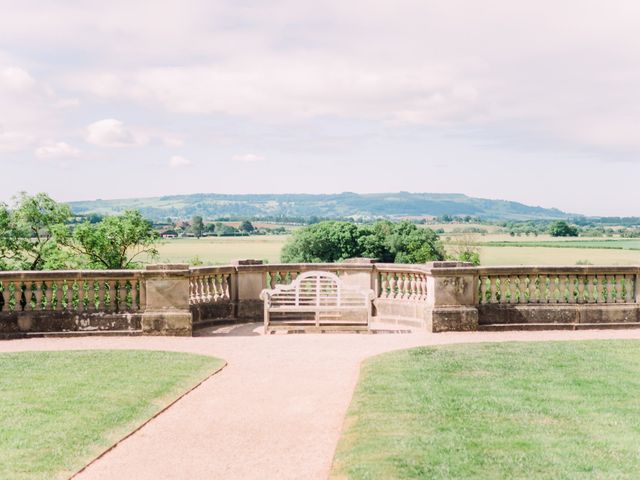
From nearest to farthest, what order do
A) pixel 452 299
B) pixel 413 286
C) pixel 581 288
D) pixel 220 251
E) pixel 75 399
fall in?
pixel 75 399 → pixel 452 299 → pixel 581 288 → pixel 413 286 → pixel 220 251

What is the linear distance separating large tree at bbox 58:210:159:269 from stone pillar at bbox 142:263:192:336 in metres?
14.1

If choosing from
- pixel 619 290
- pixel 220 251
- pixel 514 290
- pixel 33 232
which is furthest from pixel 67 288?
pixel 220 251

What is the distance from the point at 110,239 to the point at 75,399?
20.7 m

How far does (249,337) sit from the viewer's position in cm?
1412

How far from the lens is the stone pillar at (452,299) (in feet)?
47.7

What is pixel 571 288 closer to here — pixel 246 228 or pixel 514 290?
pixel 514 290

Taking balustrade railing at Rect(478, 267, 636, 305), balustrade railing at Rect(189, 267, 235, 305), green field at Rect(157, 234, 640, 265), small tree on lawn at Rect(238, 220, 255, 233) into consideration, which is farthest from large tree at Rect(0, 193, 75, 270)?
small tree on lawn at Rect(238, 220, 255, 233)

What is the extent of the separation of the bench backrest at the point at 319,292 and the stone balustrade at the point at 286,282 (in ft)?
2.82

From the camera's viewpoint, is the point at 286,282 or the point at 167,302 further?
the point at 286,282

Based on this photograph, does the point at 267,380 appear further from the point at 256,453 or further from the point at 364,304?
the point at 364,304

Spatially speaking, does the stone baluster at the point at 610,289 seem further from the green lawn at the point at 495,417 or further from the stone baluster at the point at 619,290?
the green lawn at the point at 495,417

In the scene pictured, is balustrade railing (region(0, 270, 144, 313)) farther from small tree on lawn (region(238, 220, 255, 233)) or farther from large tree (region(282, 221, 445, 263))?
small tree on lawn (region(238, 220, 255, 233))

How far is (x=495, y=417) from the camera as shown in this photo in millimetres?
7770

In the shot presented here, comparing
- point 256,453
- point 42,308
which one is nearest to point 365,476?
point 256,453
